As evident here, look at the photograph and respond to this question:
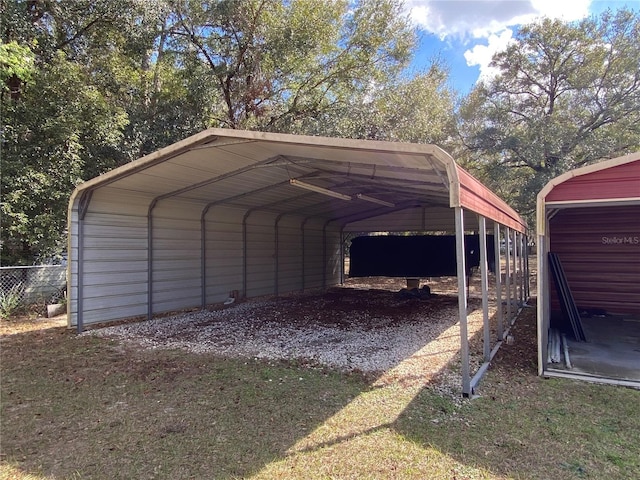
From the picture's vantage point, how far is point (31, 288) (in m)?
7.86

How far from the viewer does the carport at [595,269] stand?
3859 mm

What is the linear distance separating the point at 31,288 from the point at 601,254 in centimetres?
1087

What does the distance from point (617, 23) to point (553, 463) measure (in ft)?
46.3

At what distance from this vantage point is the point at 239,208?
9055 mm

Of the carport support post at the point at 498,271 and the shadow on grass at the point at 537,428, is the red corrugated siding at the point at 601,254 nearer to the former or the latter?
the carport support post at the point at 498,271

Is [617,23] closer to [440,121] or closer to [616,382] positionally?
[440,121]

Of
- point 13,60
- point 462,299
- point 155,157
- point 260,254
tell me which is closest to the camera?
point 462,299

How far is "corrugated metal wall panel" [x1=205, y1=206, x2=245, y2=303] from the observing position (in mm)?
8492

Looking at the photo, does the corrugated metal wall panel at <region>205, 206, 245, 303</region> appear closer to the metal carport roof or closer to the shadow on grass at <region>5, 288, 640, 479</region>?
the metal carport roof

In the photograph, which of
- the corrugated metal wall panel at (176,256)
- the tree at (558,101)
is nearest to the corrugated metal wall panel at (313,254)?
the corrugated metal wall panel at (176,256)

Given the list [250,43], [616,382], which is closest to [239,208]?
[250,43]

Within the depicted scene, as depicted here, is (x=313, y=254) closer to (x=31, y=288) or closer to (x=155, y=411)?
(x=31, y=288)

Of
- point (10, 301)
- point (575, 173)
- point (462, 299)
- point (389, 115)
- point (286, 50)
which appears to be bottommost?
point (10, 301)

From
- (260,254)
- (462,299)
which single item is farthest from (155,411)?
(260,254)
